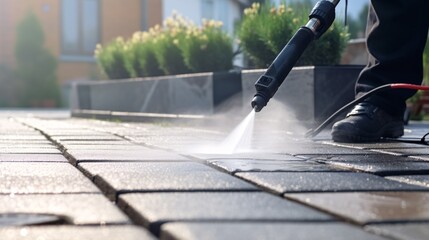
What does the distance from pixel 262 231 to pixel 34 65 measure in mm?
23150

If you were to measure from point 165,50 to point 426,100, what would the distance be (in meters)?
3.48

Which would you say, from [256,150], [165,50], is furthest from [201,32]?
[256,150]

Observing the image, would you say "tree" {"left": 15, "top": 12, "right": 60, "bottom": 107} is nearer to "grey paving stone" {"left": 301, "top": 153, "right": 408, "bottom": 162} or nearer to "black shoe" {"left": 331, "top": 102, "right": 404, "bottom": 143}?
"black shoe" {"left": 331, "top": 102, "right": 404, "bottom": 143}

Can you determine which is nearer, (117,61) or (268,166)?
(268,166)

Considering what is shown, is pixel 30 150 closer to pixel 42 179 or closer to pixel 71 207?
pixel 42 179

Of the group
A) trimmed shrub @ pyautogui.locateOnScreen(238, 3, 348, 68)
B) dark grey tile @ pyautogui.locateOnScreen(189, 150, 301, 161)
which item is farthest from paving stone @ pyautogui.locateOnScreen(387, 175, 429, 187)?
trimmed shrub @ pyautogui.locateOnScreen(238, 3, 348, 68)

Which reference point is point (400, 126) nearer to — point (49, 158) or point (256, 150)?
point (256, 150)

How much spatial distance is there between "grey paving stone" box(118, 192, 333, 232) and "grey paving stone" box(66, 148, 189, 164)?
2.98 ft

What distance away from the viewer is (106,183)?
6.41 feet

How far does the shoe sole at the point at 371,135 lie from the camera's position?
360 cm

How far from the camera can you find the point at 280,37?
5629 millimetres

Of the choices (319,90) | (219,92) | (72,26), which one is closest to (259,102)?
(319,90)

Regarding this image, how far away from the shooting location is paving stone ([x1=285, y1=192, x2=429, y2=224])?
1500mm

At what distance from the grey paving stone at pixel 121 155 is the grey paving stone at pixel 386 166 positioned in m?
0.58
